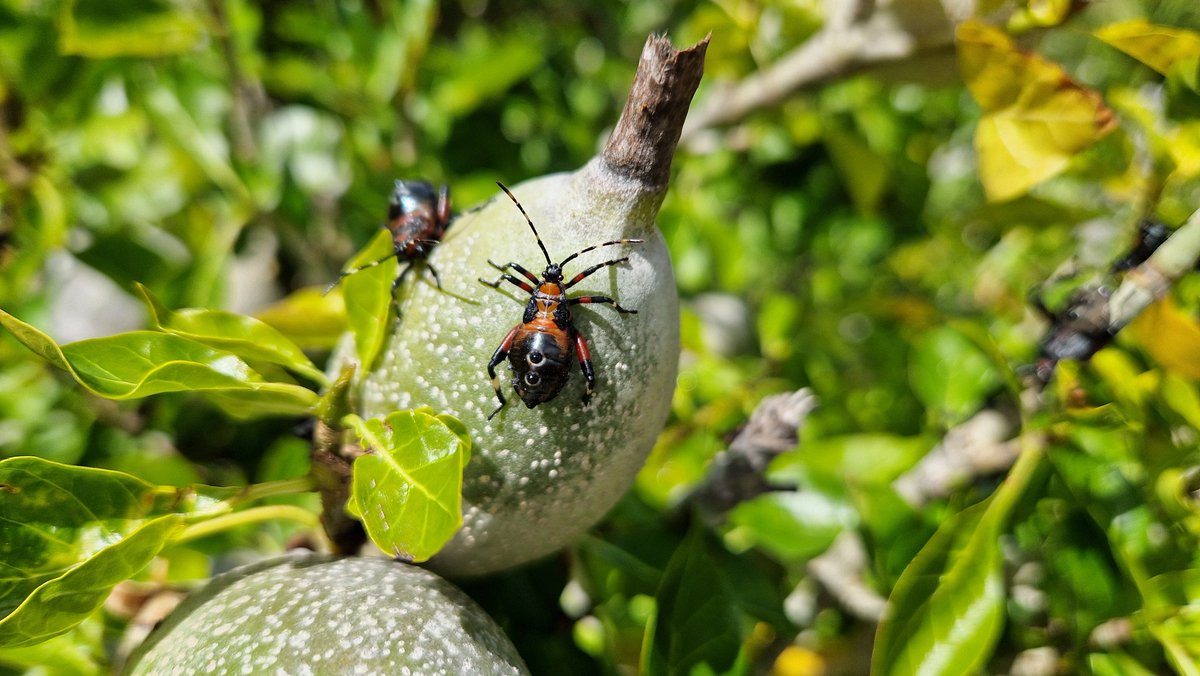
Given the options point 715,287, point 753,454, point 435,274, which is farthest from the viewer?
point 715,287

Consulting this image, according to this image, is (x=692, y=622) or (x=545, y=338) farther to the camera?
(x=692, y=622)

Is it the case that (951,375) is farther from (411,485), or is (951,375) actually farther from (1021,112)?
(411,485)

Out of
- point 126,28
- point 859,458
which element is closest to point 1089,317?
point 859,458

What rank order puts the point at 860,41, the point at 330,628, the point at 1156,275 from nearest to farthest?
the point at 330,628
the point at 1156,275
the point at 860,41

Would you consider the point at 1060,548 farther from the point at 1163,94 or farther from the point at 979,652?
the point at 1163,94

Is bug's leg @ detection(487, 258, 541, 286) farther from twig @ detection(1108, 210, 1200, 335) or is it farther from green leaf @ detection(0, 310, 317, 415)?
twig @ detection(1108, 210, 1200, 335)

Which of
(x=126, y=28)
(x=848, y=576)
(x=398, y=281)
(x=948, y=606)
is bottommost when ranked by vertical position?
(x=848, y=576)

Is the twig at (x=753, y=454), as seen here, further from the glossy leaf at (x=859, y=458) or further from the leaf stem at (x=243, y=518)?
the leaf stem at (x=243, y=518)

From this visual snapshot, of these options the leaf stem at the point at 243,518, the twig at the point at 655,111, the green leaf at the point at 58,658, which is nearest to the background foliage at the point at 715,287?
the green leaf at the point at 58,658
